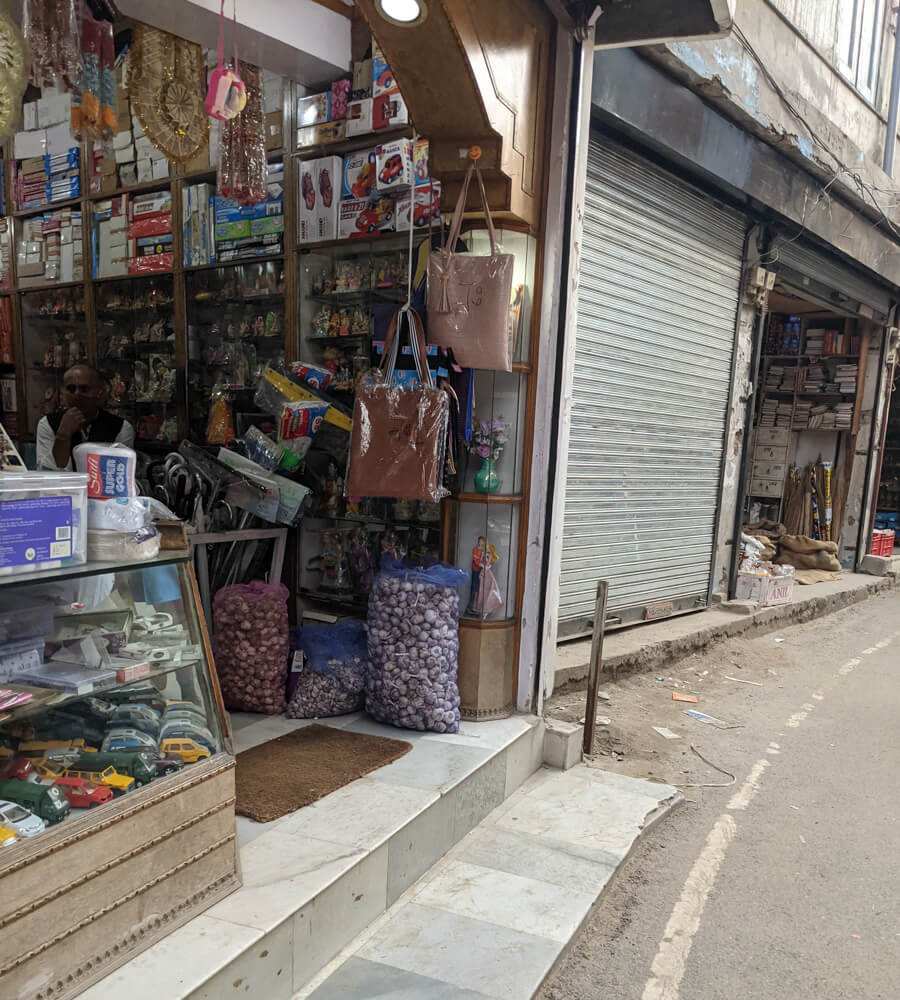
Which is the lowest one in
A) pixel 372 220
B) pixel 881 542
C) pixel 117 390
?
pixel 881 542

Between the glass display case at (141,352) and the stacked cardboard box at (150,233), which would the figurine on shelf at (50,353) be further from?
the stacked cardboard box at (150,233)

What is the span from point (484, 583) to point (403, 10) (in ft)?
8.18

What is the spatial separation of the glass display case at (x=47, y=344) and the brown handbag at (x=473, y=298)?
4.07 meters

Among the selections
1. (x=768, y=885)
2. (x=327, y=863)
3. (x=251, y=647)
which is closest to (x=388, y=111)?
(x=251, y=647)

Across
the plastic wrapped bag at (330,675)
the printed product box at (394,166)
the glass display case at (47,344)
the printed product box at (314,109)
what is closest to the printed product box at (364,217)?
the printed product box at (394,166)

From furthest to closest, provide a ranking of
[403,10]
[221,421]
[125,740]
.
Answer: [221,421]
[403,10]
[125,740]

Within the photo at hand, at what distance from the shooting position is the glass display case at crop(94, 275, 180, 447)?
5.67m

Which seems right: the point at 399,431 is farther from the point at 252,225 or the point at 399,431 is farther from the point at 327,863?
the point at 252,225

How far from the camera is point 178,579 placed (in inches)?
93.4

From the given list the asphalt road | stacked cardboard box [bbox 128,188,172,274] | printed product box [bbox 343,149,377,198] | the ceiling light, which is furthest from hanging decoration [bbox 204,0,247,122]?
stacked cardboard box [bbox 128,188,172,274]

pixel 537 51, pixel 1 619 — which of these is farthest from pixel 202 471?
pixel 537 51

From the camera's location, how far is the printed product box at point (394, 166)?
4195mm

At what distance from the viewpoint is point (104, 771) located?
2.07m

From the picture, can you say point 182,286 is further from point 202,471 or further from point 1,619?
point 1,619
